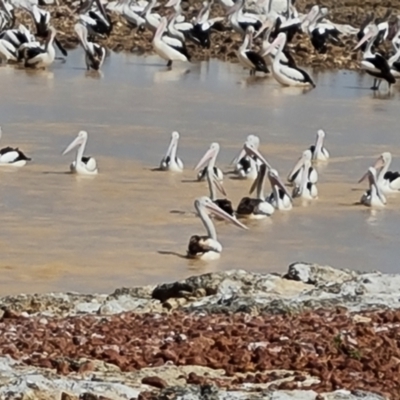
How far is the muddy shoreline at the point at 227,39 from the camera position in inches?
1150

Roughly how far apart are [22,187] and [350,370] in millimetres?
9146

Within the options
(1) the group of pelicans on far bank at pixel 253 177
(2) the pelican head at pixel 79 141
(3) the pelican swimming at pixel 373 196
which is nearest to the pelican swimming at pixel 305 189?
(1) the group of pelicans on far bank at pixel 253 177

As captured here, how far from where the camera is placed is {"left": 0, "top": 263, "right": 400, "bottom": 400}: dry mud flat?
5312 mm

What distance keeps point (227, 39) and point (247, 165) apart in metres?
15.1

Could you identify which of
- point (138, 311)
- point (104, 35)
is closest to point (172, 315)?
point (138, 311)

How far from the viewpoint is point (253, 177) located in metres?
15.9

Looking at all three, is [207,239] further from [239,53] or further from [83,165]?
[239,53]

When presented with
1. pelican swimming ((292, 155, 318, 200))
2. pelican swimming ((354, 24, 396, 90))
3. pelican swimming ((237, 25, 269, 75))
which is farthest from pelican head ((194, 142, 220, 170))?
pelican swimming ((237, 25, 269, 75))

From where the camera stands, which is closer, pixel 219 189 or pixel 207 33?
pixel 219 189

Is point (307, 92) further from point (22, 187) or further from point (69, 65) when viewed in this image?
point (22, 187)

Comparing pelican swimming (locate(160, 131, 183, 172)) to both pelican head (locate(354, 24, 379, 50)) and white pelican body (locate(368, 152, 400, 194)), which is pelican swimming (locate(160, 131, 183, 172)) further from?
pelican head (locate(354, 24, 379, 50))

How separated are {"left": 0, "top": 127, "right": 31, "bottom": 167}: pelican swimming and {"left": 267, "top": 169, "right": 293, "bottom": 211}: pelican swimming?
2.81 metres

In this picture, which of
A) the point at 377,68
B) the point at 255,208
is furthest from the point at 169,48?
the point at 255,208

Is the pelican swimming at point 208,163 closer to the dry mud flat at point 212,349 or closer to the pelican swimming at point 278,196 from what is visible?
the pelican swimming at point 278,196
